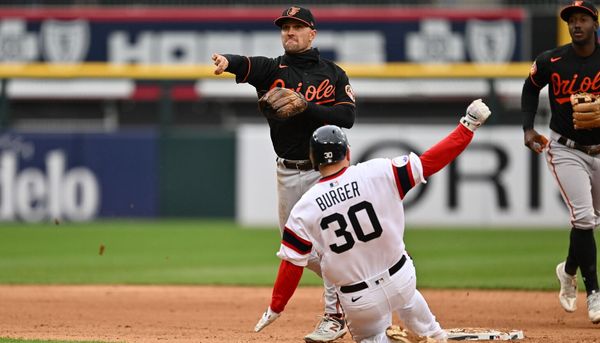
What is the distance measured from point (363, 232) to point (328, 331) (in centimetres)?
128

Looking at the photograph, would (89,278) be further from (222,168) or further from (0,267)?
(222,168)

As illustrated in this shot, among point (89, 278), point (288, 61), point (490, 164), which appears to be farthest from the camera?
point (490, 164)

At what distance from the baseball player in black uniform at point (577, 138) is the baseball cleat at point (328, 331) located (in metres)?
1.72

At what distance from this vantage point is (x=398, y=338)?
227 inches

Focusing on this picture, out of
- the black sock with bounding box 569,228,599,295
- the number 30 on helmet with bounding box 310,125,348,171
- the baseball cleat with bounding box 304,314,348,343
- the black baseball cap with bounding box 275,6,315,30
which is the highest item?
the black baseball cap with bounding box 275,6,315,30

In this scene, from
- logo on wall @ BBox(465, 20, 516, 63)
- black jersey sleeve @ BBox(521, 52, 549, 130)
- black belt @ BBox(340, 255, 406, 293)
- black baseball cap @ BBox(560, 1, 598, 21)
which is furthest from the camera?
logo on wall @ BBox(465, 20, 516, 63)

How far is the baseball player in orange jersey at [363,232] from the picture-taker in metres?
5.60

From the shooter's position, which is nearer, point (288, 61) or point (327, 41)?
point (288, 61)

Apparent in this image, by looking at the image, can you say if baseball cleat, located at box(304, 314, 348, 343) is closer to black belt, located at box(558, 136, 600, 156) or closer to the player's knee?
the player's knee

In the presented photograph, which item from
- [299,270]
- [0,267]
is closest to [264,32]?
[0,267]

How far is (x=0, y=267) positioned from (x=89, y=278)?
4.31ft

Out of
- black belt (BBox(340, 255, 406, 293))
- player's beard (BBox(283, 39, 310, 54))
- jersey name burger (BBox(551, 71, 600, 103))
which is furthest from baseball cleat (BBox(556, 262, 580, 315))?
player's beard (BBox(283, 39, 310, 54))

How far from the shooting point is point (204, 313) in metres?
8.45

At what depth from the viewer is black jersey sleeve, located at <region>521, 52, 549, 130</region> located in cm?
749
